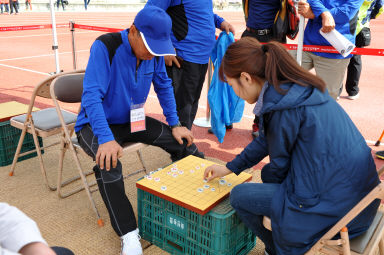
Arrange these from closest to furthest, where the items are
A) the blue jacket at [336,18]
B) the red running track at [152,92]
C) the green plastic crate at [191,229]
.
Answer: the green plastic crate at [191,229] < the blue jacket at [336,18] < the red running track at [152,92]

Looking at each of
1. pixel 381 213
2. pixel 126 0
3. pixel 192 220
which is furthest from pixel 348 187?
pixel 126 0

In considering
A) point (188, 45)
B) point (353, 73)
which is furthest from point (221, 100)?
point (353, 73)

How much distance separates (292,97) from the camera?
1646 millimetres

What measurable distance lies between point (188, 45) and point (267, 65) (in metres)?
1.80

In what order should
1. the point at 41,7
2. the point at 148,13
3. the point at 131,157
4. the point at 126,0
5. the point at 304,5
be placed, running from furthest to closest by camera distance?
the point at 126,0, the point at 41,7, the point at 131,157, the point at 304,5, the point at 148,13

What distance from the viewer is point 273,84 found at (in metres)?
1.71

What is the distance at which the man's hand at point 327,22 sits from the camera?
323 cm

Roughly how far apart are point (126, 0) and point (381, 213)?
3805 centimetres

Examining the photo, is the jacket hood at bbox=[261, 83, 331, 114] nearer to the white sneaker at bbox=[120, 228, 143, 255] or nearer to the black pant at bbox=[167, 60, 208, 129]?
the white sneaker at bbox=[120, 228, 143, 255]

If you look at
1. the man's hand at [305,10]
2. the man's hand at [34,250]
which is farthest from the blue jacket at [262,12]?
the man's hand at [34,250]

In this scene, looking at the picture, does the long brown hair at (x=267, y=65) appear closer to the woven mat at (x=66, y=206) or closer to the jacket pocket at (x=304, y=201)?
the jacket pocket at (x=304, y=201)

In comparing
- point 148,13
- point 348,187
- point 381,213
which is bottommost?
point 381,213

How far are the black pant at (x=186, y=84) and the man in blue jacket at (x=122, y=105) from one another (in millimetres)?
708

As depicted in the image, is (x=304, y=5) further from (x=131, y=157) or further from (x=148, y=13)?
(x=131, y=157)
